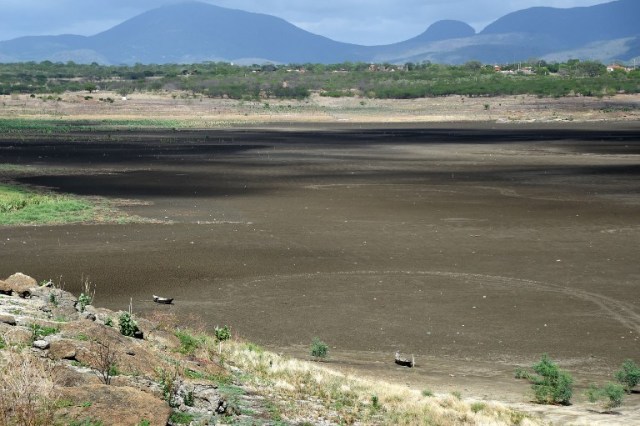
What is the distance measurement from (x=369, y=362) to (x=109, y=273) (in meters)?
9.80

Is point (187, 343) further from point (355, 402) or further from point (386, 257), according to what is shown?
point (386, 257)

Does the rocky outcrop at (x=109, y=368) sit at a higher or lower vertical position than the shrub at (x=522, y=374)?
higher

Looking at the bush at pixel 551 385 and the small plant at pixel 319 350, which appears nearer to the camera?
the bush at pixel 551 385

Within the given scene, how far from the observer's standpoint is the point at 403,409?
507 inches

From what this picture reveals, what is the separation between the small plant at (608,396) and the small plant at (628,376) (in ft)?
1.56

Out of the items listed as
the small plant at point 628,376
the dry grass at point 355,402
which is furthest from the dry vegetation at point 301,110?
the small plant at point 628,376

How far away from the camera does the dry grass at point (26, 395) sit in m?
9.73

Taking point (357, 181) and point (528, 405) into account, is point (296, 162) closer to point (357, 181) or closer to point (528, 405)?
point (357, 181)

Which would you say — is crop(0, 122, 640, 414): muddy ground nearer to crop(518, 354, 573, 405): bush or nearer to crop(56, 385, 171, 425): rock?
crop(518, 354, 573, 405): bush

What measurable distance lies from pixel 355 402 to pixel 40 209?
23508 mm

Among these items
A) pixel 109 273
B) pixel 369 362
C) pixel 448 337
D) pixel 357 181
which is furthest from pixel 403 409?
pixel 357 181

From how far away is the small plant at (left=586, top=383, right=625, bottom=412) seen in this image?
13.9 metres

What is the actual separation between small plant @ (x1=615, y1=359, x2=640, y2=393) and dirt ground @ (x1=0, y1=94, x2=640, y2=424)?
0.40m

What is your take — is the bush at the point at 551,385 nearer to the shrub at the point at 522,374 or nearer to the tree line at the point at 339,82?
the shrub at the point at 522,374
